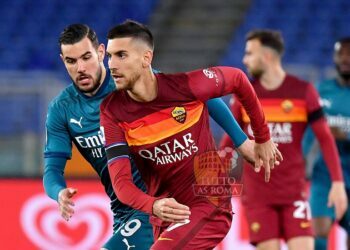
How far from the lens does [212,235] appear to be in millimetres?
5840

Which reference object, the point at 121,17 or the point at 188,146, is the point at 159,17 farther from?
the point at 188,146

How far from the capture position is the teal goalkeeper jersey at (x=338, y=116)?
944cm

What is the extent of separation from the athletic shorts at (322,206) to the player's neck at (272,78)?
1.26m

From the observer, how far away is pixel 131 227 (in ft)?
21.4

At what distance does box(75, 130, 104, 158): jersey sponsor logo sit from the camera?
657cm

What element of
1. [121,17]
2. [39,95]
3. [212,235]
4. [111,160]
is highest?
[121,17]

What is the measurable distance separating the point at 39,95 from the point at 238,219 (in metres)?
2.67

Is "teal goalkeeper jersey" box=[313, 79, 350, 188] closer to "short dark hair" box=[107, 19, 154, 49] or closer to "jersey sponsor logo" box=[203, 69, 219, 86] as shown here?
"jersey sponsor logo" box=[203, 69, 219, 86]

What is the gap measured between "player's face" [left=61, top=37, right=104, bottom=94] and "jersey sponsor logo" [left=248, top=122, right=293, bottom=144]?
7.87 feet

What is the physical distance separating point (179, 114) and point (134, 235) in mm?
1067

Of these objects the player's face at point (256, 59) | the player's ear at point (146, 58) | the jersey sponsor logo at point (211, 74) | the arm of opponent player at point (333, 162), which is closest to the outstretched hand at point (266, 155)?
the jersey sponsor logo at point (211, 74)

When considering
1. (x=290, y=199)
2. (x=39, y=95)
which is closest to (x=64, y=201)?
(x=290, y=199)

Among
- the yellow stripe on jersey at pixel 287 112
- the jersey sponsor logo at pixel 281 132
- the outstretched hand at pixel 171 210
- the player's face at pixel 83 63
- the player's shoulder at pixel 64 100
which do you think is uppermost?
the yellow stripe on jersey at pixel 287 112

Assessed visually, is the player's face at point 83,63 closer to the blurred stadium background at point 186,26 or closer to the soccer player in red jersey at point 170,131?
the soccer player in red jersey at point 170,131
